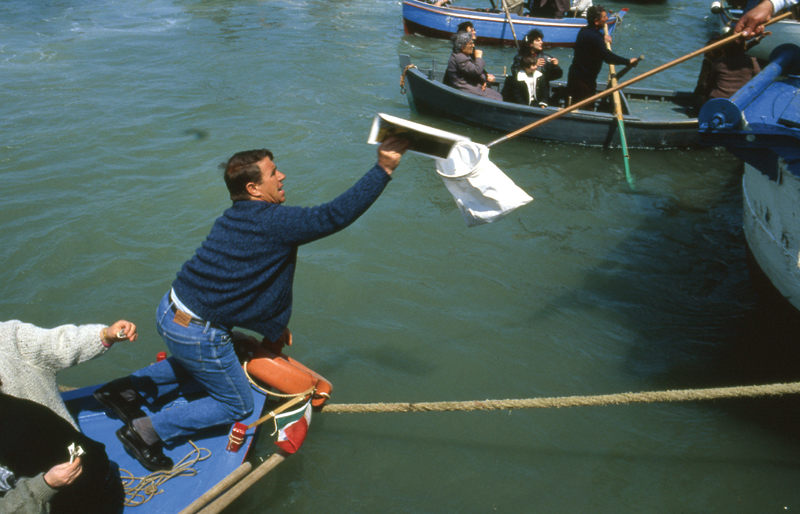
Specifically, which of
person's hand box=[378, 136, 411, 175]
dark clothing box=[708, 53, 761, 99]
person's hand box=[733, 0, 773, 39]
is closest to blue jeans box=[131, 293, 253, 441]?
person's hand box=[378, 136, 411, 175]

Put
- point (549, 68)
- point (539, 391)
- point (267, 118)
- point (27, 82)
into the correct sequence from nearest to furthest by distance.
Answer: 1. point (539, 391)
2. point (549, 68)
3. point (267, 118)
4. point (27, 82)

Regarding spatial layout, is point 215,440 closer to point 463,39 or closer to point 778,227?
point 778,227

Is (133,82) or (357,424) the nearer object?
(357,424)

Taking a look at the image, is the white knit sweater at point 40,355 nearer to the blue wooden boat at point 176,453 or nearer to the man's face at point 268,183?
the blue wooden boat at point 176,453

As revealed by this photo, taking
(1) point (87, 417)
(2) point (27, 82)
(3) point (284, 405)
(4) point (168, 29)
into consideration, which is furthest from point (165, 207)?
(4) point (168, 29)

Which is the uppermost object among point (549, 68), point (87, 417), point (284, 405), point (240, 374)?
point (549, 68)

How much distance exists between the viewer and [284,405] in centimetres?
323

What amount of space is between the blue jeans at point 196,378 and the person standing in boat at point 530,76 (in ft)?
23.2

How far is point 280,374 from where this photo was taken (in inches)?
130

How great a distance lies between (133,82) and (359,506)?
34.3 ft

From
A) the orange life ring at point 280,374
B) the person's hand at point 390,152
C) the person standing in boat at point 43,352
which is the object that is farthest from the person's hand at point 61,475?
the person's hand at point 390,152

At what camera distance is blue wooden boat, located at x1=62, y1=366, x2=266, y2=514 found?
10.0ft

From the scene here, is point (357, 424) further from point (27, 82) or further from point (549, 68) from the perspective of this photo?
point (27, 82)

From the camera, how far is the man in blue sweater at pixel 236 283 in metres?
2.52
